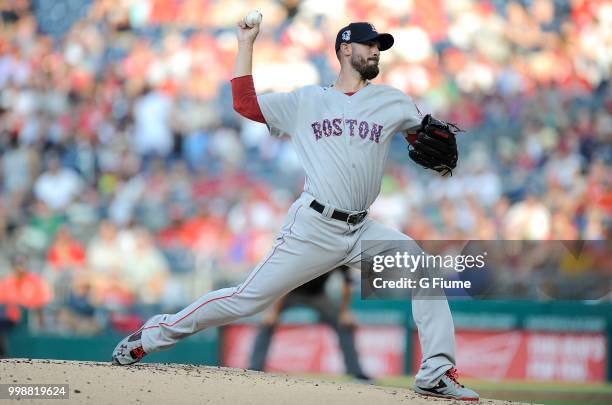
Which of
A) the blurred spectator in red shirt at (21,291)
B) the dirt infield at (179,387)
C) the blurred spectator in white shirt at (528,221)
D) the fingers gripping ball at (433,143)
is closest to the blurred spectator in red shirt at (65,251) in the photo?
the blurred spectator in red shirt at (21,291)

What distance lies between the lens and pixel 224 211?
39.2ft

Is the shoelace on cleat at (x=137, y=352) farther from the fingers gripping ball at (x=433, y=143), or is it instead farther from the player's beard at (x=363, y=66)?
the player's beard at (x=363, y=66)

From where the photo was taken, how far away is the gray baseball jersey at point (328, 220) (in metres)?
5.17

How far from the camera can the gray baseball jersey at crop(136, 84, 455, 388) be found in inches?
204

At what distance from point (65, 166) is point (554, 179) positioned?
6079 millimetres

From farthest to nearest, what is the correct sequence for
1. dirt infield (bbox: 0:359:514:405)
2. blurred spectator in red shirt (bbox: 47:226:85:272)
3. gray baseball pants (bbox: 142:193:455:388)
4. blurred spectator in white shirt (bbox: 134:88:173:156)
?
blurred spectator in white shirt (bbox: 134:88:173:156)
blurred spectator in red shirt (bbox: 47:226:85:272)
gray baseball pants (bbox: 142:193:455:388)
dirt infield (bbox: 0:359:514:405)

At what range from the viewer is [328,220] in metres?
5.16

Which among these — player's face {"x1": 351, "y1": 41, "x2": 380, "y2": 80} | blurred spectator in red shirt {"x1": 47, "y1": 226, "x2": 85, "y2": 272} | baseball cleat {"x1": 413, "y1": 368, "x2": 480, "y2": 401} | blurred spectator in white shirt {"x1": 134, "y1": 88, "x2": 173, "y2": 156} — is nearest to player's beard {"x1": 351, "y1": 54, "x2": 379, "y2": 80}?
player's face {"x1": 351, "y1": 41, "x2": 380, "y2": 80}

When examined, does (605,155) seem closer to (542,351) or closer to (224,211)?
(542,351)

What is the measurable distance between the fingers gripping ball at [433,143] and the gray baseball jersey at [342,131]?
8 centimetres

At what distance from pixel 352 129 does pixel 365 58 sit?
422 mm

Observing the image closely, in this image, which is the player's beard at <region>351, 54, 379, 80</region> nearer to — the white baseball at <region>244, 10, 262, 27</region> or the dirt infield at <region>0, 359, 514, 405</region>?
the white baseball at <region>244, 10, 262, 27</region>

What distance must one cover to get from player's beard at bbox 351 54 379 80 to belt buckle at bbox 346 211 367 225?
759mm

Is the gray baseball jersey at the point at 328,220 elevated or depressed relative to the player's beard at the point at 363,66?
depressed
